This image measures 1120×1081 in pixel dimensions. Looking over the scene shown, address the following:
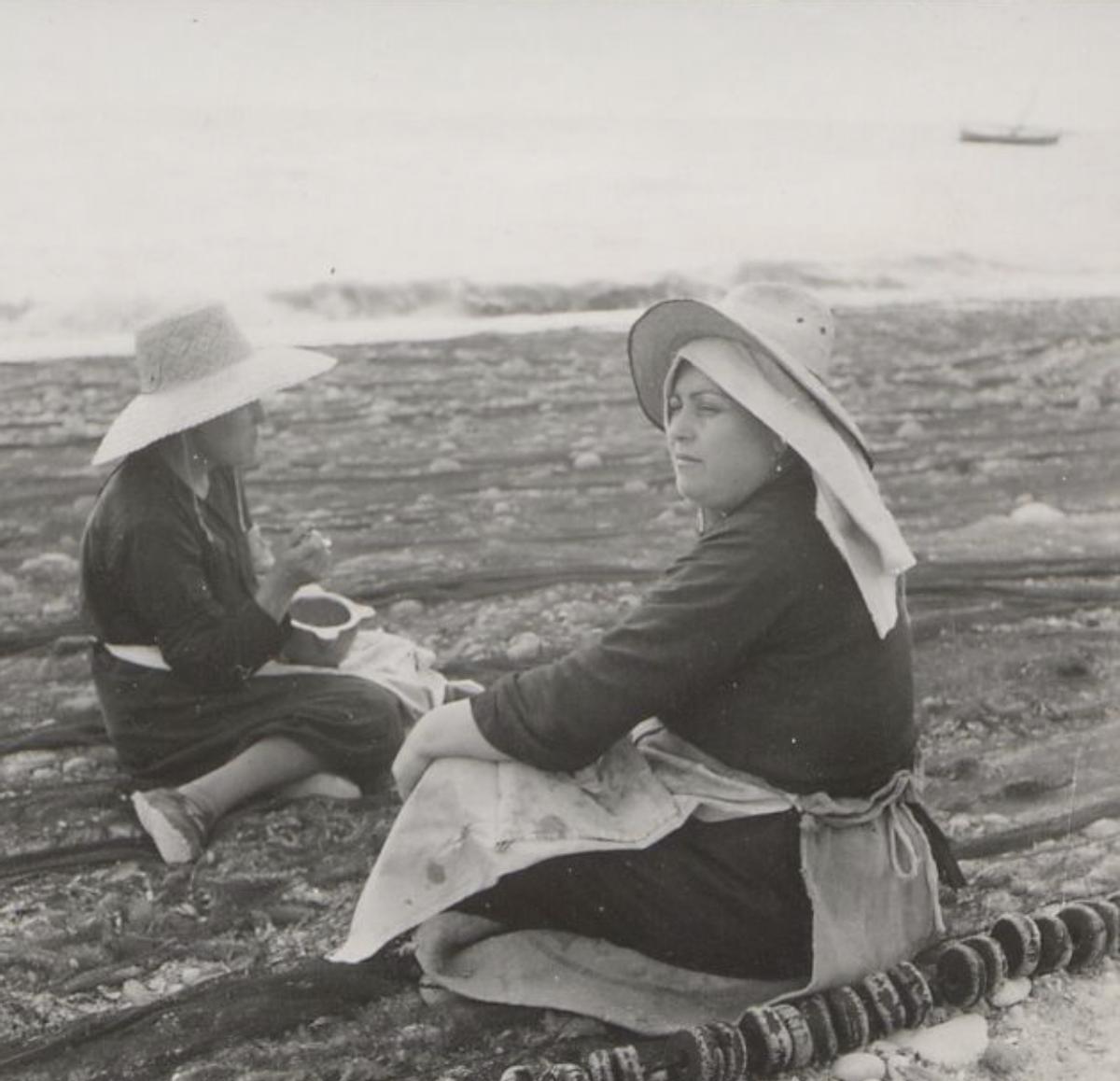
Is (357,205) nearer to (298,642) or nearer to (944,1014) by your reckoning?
(298,642)

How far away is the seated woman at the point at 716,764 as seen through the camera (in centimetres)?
172

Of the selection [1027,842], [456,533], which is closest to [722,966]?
[1027,842]

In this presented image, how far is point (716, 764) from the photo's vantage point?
182 cm

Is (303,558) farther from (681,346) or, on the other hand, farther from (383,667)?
(681,346)

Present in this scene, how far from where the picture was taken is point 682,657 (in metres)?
Answer: 1.71

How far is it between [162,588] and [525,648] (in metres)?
0.99

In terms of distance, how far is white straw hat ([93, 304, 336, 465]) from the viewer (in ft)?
7.73

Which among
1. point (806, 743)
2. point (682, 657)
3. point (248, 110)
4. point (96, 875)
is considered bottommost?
point (96, 875)

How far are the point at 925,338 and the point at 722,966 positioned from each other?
4438 mm

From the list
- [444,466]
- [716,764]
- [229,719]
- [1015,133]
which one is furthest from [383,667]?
[1015,133]

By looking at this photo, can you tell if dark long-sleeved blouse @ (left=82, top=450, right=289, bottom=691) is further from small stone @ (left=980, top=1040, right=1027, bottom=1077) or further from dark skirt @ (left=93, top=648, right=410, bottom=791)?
small stone @ (left=980, top=1040, right=1027, bottom=1077)

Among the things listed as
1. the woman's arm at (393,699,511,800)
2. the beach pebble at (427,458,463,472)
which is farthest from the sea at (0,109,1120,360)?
the woman's arm at (393,699,511,800)

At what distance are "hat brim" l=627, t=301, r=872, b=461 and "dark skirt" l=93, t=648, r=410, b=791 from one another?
791 mm

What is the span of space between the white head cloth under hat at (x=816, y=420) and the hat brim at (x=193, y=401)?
863 mm
